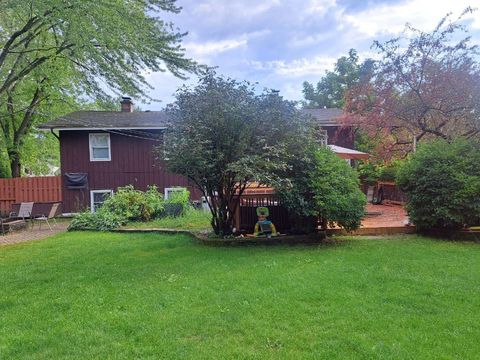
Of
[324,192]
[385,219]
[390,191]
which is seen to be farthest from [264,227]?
[390,191]

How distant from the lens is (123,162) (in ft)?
51.1

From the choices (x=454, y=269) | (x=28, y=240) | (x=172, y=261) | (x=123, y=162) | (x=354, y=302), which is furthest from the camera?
(x=123, y=162)

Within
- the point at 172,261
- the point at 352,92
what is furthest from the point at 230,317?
the point at 352,92

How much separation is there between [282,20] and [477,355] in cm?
1124

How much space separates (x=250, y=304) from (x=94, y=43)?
943 cm

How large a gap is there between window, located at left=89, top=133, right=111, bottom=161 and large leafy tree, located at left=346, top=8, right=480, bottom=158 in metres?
10.1

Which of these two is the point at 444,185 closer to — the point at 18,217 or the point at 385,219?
the point at 385,219

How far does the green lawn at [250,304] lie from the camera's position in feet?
9.86

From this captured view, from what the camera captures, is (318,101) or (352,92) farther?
(318,101)

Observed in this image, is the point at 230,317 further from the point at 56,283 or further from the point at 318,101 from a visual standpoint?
the point at 318,101

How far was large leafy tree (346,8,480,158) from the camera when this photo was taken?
9.32 meters

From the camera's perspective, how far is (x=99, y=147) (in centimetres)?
1552

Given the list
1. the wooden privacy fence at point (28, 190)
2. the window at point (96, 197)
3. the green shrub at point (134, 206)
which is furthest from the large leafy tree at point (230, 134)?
the wooden privacy fence at point (28, 190)

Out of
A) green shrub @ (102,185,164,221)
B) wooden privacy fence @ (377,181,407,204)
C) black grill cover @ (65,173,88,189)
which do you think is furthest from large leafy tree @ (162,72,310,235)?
black grill cover @ (65,173,88,189)
